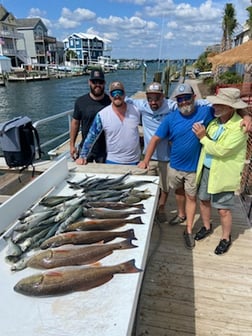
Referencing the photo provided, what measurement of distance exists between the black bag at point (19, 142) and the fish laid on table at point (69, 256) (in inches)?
92.0

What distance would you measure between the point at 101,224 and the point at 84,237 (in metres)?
0.20

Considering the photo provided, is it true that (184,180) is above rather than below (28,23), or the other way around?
below

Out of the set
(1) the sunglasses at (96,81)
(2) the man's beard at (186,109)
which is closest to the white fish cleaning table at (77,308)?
(2) the man's beard at (186,109)

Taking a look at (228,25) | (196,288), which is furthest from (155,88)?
(228,25)

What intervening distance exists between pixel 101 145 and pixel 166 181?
92 centimetres

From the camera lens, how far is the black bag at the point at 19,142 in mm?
3574

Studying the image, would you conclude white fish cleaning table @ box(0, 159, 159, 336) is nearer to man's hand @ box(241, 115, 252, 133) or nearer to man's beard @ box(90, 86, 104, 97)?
man's hand @ box(241, 115, 252, 133)

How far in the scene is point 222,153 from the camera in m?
2.58

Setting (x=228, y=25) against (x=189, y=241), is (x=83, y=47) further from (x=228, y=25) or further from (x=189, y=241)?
(x=189, y=241)

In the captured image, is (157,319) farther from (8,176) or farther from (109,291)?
(8,176)

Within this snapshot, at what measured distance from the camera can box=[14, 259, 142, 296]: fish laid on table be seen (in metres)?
1.36

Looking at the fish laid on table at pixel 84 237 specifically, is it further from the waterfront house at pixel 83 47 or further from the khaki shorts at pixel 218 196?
the waterfront house at pixel 83 47

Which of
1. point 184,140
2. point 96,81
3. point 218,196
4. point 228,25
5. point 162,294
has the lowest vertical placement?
point 162,294

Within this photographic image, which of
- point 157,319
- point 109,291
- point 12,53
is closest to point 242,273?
point 157,319
